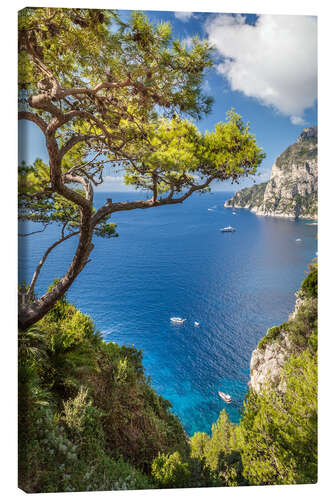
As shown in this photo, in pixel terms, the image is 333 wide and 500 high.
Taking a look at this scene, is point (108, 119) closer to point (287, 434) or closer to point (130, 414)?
point (130, 414)

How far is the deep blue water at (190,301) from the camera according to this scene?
993cm

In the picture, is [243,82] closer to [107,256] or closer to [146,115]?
[146,115]

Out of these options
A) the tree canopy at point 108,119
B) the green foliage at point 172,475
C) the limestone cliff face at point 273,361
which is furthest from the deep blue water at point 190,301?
the green foliage at point 172,475

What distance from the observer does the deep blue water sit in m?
9.93

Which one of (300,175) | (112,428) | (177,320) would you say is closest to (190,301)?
(177,320)

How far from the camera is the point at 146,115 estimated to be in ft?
8.61

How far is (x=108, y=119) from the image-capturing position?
8.42 ft

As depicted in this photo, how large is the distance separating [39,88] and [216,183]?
85.0 inches

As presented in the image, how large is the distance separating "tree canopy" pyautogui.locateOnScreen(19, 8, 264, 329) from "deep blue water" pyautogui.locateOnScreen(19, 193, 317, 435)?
3.92 m

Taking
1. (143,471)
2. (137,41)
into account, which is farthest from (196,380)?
(137,41)

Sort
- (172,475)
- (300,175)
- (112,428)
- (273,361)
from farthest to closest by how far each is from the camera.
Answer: (273,361) → (300,175) → (112,428) → (172,475)

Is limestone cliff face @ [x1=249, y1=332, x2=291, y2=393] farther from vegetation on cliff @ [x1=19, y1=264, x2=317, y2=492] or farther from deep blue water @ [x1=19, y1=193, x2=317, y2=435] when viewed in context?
deep blue water @ [x1=19, y1=193, x2=317, y2=435]

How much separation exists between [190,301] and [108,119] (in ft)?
48.9

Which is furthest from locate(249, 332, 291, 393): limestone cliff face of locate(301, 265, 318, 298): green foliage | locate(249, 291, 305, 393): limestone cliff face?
locate(301, 265, 318, 298): green foliage
